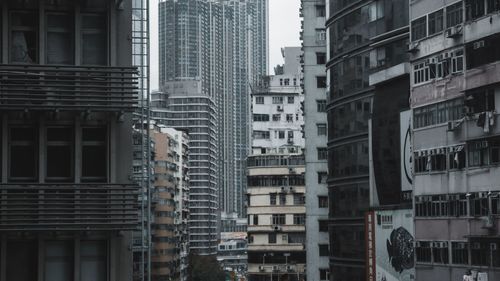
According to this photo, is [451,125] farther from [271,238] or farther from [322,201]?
[271,238]

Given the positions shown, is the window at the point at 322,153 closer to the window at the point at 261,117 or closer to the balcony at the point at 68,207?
the window at the point at 261,117

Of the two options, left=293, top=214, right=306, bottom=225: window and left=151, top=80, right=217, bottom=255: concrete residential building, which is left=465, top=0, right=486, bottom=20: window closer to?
left=293, top=214, right=306, bottom=225: window

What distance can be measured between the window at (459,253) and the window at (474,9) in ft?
28.7

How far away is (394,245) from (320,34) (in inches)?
1093

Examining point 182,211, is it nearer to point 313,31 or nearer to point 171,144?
point 171,144

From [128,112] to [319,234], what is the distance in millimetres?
45099

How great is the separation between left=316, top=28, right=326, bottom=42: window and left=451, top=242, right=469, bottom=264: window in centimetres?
3297

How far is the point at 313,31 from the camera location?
69.8 meters

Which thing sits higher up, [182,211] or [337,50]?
[337,50]

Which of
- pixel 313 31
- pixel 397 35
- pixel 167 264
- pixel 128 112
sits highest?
pixel 313 31

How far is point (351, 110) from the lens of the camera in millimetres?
52906

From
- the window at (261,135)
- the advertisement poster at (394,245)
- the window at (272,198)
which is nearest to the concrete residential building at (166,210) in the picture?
the window at (261,135)

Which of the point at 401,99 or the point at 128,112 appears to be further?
the point at 401,99

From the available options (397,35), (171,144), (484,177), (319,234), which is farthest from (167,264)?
(484,177)
